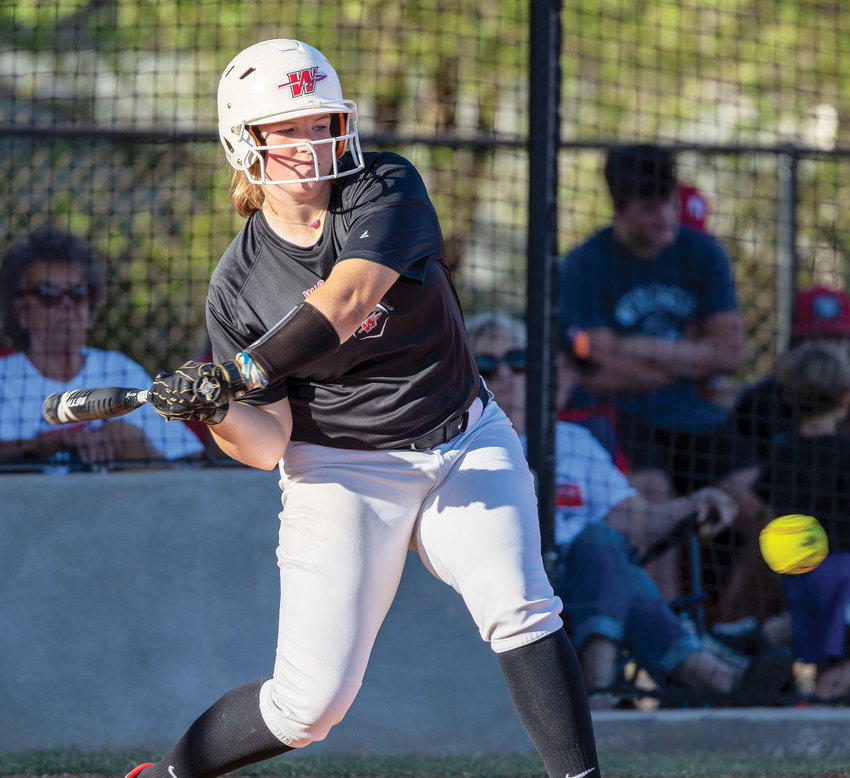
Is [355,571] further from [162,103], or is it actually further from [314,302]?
[162,103]

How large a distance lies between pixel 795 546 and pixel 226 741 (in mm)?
2180

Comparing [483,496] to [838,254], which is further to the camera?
[838,254]

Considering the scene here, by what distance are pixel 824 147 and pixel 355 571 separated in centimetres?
447

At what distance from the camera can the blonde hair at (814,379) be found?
4.81 meters

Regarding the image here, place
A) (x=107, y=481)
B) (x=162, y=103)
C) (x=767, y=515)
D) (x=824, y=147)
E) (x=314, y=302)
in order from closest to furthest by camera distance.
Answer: (x=314, y=302) < (x=107, y=481) < (x=767, y=515) < (x=824, y=147) < (x=162, y=103)

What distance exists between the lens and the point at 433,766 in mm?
3797

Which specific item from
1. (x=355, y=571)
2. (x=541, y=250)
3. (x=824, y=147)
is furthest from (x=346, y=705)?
(x=824, y=147)

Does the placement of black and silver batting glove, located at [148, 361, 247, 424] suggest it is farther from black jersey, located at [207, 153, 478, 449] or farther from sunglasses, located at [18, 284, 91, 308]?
sunglasses, located at [18, 284, 91, 308]

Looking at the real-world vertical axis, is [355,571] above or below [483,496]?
below

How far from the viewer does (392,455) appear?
2.73 m

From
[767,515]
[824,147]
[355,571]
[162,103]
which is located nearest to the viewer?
[355,571]

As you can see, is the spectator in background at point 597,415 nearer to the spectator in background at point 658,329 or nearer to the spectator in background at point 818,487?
the spectator in background at point 658,329

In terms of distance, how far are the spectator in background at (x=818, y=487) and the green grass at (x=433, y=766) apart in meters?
0.59

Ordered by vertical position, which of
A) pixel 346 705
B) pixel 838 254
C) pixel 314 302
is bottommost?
pixel 346 705
